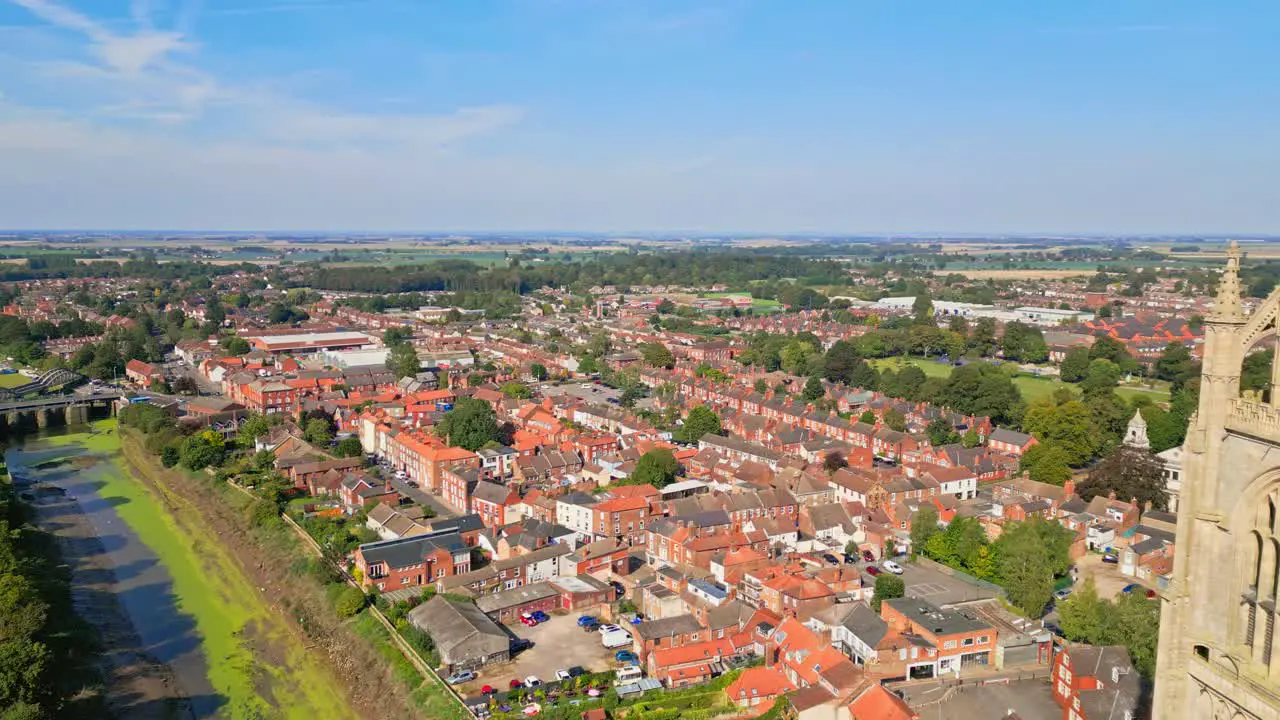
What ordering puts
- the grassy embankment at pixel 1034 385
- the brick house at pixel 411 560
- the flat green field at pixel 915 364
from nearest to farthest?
1. the brick house at pixel 411 560
2. the grassy embankment at pixel 1034 385
3. the flat green field at pixel 915 364

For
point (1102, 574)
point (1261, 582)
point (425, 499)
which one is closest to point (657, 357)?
point (425, 499)

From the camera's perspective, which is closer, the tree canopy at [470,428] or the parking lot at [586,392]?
the tree canopy at [470,428]

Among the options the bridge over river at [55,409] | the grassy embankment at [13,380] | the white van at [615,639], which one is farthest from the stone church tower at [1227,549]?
the grassy embankment at [13,380]

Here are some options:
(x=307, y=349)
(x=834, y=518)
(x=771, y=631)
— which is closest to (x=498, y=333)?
(x=307, y=349)

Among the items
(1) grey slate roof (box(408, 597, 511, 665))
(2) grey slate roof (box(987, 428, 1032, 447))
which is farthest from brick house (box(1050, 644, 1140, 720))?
(2) grey slate roof (box(987, 428, 1032, 447))

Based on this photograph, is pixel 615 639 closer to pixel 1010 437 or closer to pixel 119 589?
pixel 119 589

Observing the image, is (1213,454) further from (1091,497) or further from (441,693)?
(1091,497)

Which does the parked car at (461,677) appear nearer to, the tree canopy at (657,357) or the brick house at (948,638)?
the brick house at (948,638)
